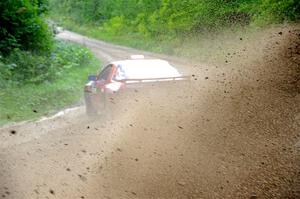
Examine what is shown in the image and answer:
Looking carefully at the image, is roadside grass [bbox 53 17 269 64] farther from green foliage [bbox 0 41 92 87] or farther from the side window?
the side window

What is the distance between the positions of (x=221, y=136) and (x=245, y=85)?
2930 millimetres

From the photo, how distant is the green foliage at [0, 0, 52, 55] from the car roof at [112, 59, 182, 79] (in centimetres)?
819

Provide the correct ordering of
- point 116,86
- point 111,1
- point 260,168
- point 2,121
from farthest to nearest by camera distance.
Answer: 1. point 111,1
2. point 2,121
3. point 116,86
4. point 260,168

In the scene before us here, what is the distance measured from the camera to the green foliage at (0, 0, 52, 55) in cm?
1691

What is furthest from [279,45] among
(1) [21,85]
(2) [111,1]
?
(2) [111,1]

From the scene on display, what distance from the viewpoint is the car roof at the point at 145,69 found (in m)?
9.27

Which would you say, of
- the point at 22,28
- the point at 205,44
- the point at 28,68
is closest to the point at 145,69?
the point at 28,68

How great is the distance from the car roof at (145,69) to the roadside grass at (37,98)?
3171mm

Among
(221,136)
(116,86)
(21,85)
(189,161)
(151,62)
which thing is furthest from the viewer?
(21,85)

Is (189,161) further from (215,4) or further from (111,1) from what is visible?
(111,1)

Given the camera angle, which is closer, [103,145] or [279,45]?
[103,145]

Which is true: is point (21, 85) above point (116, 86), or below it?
below

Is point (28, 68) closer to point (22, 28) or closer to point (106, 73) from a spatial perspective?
point (22, 28)

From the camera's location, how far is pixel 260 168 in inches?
247
